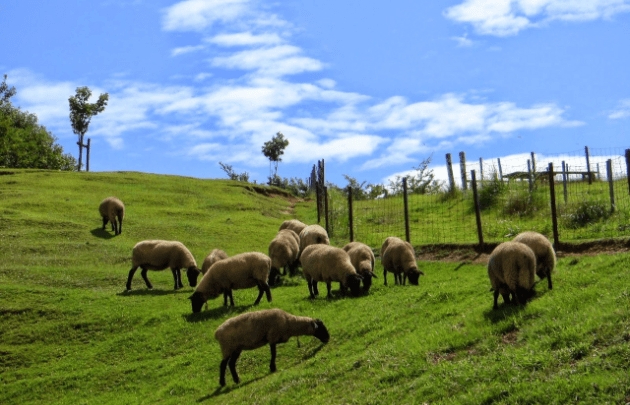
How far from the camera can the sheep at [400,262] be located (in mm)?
20906

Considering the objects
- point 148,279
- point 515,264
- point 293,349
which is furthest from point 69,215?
point 515,264

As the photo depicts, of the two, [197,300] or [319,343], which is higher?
[197,300]

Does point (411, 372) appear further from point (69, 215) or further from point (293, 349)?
point (69, 215)

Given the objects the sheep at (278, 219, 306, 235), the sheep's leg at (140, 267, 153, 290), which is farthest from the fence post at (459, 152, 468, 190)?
the sheep's leg at (140, 267, 153, 290)

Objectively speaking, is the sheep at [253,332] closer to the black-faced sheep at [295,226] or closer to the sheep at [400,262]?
the sheep at [400,262]

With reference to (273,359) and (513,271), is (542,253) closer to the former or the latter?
(513,271)

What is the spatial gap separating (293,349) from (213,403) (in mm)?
2809

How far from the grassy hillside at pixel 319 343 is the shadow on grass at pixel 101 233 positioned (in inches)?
81.2

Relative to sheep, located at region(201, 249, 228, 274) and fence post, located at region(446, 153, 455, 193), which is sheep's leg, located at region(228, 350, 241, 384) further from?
fence post, located at region(446, 153, 455, 193)

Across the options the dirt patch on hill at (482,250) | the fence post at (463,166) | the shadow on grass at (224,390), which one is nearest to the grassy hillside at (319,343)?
the shadow on grass at (224,390)

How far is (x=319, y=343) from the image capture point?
1540 centimetres

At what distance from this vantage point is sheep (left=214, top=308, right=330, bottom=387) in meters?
14.1

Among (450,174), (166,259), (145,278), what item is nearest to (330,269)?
(166,259)

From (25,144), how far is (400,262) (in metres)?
69.0
